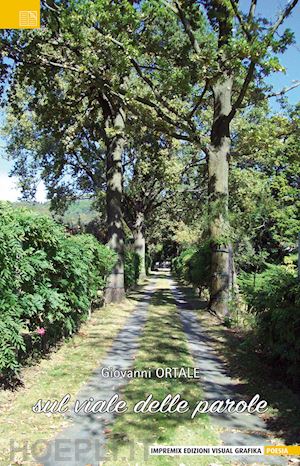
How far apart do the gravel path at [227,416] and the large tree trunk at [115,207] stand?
6.21 metres

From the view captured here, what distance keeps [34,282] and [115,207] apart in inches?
374

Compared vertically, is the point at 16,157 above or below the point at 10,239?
above

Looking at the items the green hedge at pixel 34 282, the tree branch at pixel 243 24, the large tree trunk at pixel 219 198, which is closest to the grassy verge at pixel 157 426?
the green hedge at pixel 34 282

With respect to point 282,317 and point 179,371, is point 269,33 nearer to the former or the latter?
point 282,317

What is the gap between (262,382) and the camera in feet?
19.7

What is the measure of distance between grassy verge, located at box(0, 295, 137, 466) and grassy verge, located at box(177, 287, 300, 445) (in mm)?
2285

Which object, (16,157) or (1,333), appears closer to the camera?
(1,333)

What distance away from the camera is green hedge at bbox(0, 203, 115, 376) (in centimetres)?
512

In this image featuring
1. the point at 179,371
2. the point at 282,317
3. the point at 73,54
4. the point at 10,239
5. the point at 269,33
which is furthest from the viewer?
the point at 73,54

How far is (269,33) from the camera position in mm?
10078

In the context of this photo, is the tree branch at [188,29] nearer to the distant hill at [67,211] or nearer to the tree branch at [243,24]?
the tree branch at [243,24]

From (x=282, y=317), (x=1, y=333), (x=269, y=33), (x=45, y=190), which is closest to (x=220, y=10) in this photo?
(x=269, y=33)

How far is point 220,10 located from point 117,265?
9064mm

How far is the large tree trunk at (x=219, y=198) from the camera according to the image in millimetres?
12289
